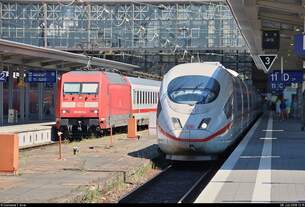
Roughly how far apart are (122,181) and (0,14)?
66208 millimetres

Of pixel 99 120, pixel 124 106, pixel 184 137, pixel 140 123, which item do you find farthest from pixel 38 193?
pixel 140 123

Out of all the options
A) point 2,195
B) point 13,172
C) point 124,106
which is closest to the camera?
point 2,195

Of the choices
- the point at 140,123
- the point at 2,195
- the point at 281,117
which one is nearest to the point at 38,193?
the point at 2,195

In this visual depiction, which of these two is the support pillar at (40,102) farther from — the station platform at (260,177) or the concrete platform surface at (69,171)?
the station platform at (260,177)

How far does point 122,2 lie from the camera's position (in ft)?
251

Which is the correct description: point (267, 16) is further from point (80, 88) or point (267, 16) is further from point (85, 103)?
point (85, 103)

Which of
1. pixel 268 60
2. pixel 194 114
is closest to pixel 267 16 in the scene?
pixel 268 60

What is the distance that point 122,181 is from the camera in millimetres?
14797

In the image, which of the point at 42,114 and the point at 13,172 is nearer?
the point at 13,172

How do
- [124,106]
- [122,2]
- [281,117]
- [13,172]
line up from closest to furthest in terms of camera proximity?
[13,172] < [124,106] < [281,117] < [122,2]

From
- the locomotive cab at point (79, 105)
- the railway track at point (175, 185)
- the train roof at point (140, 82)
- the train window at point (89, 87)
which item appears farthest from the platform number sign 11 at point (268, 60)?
the train roof at point (140, 82)

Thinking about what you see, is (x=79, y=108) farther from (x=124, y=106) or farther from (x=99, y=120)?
(x=124, y=106)

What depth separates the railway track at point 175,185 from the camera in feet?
42.5

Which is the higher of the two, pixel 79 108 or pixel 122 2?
pixel 122 2
